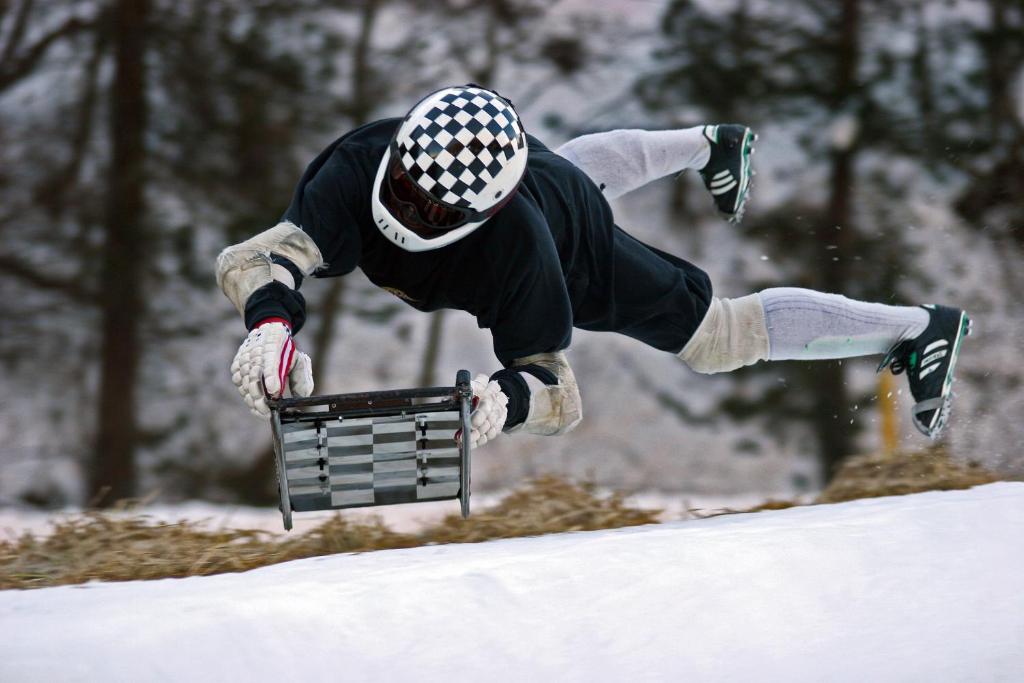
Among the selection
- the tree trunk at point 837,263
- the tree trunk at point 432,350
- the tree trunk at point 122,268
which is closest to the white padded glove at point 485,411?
the tree trunk at point 432,350

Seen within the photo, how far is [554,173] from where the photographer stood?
2.20 meters

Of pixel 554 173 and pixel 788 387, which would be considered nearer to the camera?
pixel 554 173

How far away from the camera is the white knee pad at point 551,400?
1.93 m

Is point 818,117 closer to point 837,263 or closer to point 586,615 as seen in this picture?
point 837,263

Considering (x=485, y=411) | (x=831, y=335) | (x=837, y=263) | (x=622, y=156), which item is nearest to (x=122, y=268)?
(x=622, y=156)

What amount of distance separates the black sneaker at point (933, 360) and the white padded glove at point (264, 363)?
5.73 ft

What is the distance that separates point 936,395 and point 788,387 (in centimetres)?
156

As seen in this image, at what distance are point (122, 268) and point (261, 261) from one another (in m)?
2.59

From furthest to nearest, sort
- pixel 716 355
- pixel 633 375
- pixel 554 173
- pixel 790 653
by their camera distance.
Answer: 1. pixel 633 375
2. pixel 716 355
3. pixel 554 173
4. pixel 790 653

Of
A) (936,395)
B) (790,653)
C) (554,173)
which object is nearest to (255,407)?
(554,173)

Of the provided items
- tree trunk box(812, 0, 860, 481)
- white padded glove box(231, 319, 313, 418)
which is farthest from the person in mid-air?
tree trunk box(812, 0, 860, 481)

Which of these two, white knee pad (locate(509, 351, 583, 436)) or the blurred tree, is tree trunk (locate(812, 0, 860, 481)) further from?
white knee pad (locate(509, 351, 583, 436))

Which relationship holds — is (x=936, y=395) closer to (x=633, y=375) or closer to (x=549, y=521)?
(x=549, y=521)

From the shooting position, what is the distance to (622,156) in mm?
2611
